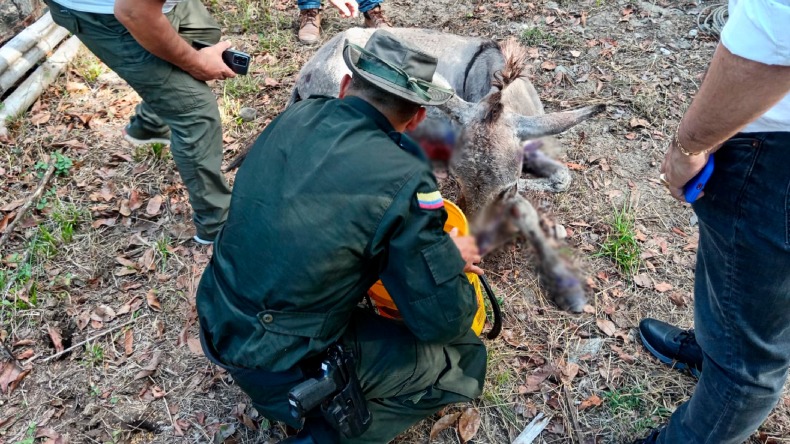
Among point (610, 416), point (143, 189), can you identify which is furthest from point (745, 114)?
point (143, 189)

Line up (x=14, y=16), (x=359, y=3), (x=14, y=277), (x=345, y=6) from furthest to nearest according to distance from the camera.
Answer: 1. (x=359, y=3)
2. (x=14, y=16)
3. (x=345, y=6)
4. (x=14, y=277)

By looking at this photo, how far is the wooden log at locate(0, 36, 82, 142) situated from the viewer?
529 cm

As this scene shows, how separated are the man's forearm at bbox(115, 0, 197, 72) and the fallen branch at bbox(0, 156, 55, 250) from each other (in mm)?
2239

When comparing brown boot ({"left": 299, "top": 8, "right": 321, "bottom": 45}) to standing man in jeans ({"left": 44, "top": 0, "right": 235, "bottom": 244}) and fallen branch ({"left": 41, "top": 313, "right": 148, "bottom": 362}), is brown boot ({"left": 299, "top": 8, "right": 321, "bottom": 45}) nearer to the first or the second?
standing man in jeans ({"left": 44, "top": 0, "right": 235, "bottom": 244})

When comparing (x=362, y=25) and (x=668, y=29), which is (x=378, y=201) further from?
(x=668, y=29)

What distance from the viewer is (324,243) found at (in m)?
2.13

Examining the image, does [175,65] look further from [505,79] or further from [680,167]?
[680,167]

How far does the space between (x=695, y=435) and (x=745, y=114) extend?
5.16 ft

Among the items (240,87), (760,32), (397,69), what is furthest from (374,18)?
(760,32)

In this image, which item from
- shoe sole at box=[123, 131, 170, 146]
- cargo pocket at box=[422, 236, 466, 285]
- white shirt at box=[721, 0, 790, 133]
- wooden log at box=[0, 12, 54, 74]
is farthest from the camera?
wooden log at box=[0, 12, 54, 74]

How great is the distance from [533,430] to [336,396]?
4.47 ft

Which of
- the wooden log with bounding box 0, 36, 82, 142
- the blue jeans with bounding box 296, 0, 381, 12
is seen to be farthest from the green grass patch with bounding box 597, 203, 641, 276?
the wooden log with bounding box 0, 36, 82, 142

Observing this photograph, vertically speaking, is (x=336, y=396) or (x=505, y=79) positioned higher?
(x=505, y=79)

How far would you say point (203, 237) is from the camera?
4273 mm
